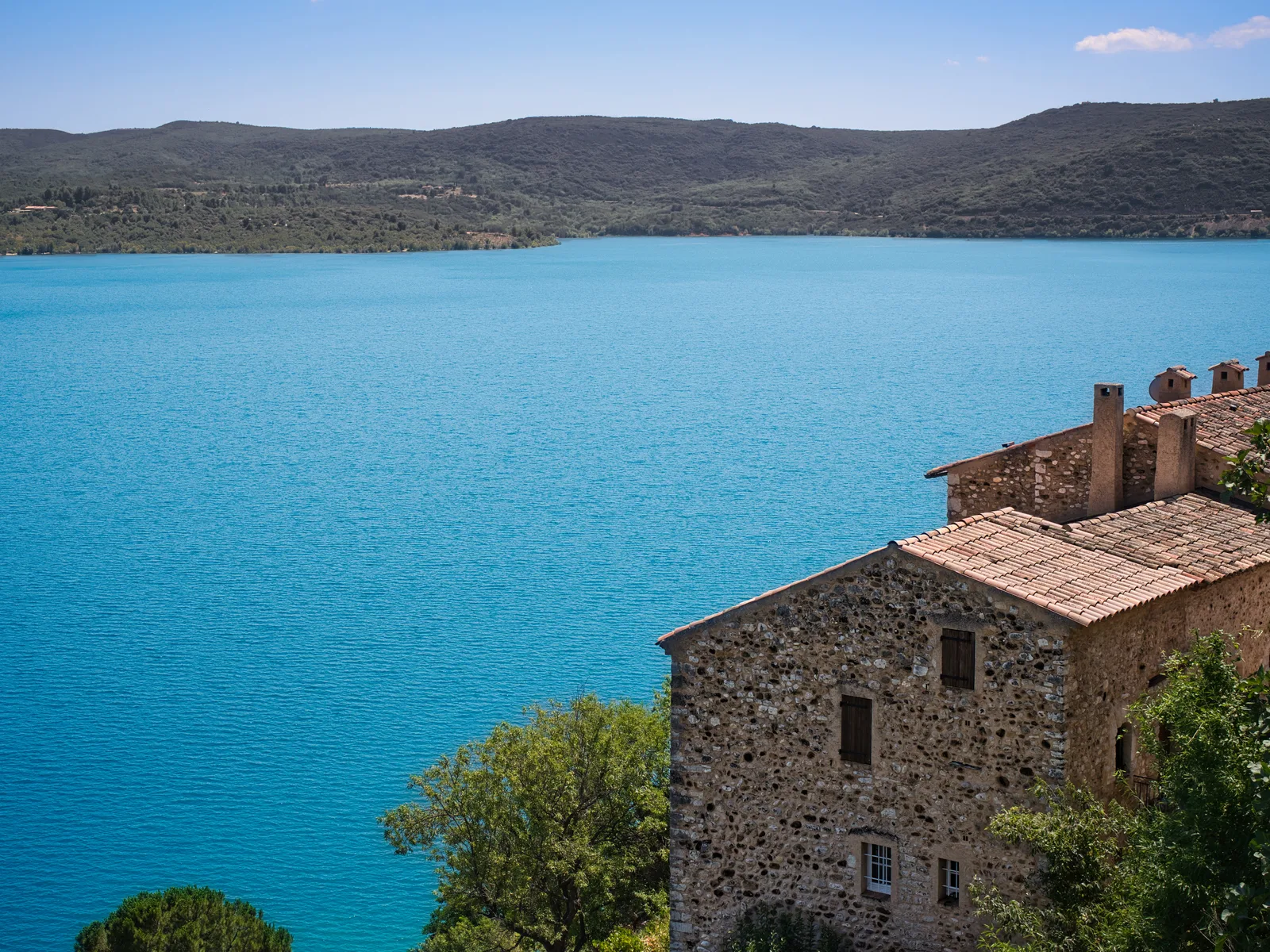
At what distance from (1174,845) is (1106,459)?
6893 mm

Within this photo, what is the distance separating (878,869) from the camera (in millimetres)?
11883

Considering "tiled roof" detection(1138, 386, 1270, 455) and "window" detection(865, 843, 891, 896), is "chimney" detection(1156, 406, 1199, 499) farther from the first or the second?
"window" detection(865, 843, 891, 896)

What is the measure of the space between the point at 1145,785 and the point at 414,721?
58.3 ft

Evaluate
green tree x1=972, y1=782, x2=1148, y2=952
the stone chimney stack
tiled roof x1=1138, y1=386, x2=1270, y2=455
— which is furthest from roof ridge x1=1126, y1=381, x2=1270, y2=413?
green tree x1=972, y1=782, x2=1148, y2=952

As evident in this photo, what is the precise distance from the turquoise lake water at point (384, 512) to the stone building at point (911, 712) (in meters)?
9.26

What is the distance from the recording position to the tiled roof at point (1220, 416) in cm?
1523

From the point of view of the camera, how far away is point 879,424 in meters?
56.7

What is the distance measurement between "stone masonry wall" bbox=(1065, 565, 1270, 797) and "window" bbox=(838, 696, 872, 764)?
1565 millimetres

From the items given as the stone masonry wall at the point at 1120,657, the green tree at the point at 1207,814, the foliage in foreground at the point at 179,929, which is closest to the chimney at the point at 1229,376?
the stone masonry wall at the point at 1120,657

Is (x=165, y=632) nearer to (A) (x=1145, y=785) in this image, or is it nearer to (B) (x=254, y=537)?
(B) (x=254, y=537)

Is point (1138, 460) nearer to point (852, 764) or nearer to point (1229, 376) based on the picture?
point (1229, 376)

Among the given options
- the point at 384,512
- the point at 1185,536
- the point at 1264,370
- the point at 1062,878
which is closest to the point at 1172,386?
the point at 1264,370

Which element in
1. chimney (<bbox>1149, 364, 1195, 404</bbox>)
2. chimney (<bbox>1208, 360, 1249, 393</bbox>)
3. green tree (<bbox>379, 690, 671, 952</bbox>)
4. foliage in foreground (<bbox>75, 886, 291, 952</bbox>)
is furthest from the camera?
chimney (<bbox>1208, 360, 1249, 393</bbox>)

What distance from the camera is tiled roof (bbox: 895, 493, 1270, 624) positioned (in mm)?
11180
